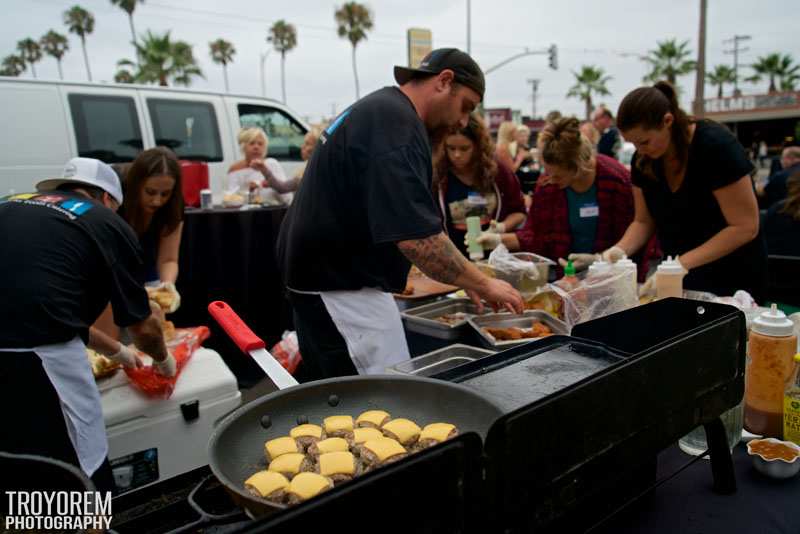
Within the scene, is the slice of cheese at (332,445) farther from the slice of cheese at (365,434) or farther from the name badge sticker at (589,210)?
the name badge sticker at (589,210)

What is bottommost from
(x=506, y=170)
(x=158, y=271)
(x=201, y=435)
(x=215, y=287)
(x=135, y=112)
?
(x=201, y=435)

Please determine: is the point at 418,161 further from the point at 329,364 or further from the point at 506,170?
the point at 506,170

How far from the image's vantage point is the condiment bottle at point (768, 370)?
1356 millimetres

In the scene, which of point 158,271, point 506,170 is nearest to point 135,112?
point 158,271

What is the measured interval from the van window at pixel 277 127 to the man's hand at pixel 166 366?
16.9 ft

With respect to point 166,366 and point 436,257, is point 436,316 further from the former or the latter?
point 166,366

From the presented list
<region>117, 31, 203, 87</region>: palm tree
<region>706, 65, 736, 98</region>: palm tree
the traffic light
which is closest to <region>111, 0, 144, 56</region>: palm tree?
<region>117, 31, 203, 87</region>: palm tree

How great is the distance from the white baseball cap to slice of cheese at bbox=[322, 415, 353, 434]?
5.36ft

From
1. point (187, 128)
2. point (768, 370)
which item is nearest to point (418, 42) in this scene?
point (187, 128)

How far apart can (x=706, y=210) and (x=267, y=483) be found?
2.38 metres

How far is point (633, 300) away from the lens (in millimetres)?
2008

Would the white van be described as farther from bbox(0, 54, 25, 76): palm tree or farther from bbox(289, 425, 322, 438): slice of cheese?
bbox(0, 54, 25, 76): palm tree

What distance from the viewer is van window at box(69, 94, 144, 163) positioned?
5.83m

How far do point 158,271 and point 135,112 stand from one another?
357cm
